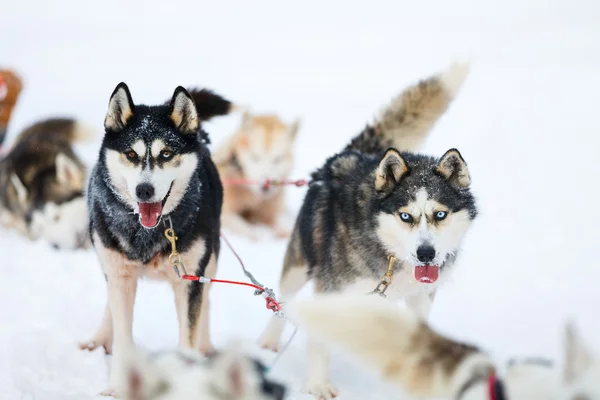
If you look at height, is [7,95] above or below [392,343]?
below

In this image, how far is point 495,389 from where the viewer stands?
1418 millimetres

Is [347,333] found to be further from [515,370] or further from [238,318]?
[238,318]

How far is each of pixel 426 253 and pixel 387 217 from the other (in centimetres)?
27

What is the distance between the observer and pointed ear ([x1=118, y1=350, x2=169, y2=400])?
1.49m

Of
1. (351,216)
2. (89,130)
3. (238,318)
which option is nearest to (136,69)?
(89,130)

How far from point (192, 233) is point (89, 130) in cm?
401

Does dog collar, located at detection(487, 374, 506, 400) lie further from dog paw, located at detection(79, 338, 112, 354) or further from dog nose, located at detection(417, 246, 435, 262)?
dog paw, located at detection(79, 338, 112, 354)

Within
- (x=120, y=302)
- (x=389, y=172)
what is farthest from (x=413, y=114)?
(x=120, y=302)

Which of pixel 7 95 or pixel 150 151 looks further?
pixel 7 95

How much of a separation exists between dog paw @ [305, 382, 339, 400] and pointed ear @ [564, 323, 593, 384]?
1836 mm

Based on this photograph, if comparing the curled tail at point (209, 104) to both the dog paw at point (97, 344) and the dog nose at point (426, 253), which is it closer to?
the dog paw at point (97, 344)

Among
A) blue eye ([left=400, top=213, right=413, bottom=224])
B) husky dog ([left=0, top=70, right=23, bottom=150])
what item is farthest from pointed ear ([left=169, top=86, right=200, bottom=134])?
husky dog ([left=0, top=70, right=23, bottom=150])

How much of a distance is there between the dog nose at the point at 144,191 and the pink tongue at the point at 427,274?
1.10 metres

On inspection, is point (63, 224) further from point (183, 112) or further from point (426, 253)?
point (426, 253)
